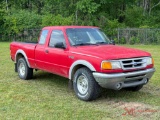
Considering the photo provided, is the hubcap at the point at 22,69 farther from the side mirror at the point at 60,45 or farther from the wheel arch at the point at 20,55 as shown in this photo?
the side mirror at the point at 60,45

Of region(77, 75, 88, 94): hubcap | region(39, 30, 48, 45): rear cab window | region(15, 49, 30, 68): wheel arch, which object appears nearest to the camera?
region(77, 75, 88, 94): hubcap

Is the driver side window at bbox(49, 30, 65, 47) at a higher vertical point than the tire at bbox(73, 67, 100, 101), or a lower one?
higher

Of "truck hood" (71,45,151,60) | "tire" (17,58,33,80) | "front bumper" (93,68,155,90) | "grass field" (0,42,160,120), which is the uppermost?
"truck hood" (71,45,151,60)

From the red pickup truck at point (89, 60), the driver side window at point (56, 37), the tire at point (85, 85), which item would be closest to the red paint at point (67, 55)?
the red pickup truck at point (89, 60)

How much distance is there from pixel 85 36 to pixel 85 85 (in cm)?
148

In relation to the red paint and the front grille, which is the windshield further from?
the front grille

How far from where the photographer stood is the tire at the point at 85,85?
5.74 meters

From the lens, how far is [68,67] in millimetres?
6332

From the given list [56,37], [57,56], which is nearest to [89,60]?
[57,56]

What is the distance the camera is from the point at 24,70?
8.38 metres

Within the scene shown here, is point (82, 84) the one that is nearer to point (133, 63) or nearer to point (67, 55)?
point (67, 55)

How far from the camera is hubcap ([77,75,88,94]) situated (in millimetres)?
5957

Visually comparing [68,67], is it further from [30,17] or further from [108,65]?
[30,17]

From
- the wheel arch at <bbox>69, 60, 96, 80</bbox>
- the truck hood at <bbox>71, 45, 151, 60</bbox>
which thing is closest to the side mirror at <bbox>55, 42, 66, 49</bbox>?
the truck hood at <bbox>71, 45, 151, 60</bbox>
